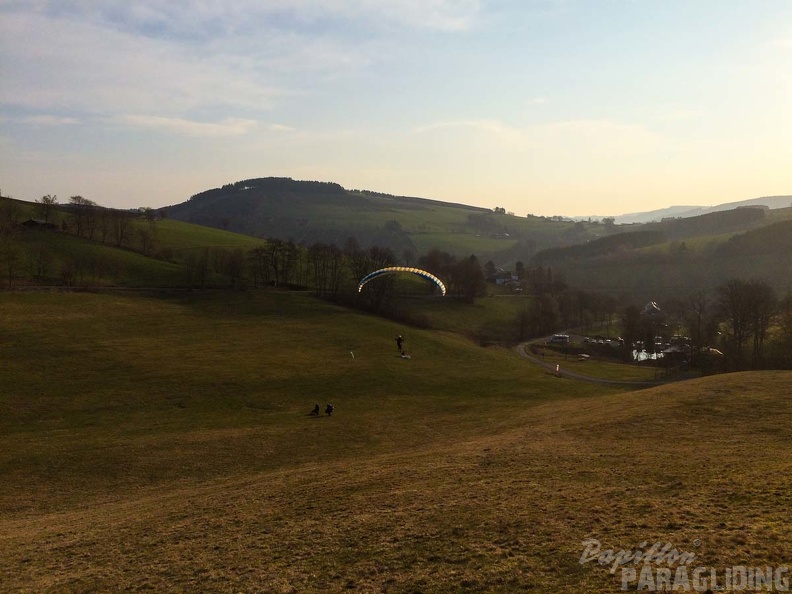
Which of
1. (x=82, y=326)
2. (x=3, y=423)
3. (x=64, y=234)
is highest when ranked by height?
(x=64, y=234)

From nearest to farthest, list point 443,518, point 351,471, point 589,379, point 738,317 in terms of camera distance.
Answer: point 443,518, point 351,471, point 589,379, point 738,317

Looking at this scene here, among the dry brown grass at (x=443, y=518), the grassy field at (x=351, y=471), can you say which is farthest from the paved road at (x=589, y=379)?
the dry brown grass at (x=443, y=518)

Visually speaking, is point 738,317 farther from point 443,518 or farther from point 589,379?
point 443,518

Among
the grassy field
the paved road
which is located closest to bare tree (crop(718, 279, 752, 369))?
the paved road

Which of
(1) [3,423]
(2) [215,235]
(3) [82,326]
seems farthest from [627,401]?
(2) [215,235]

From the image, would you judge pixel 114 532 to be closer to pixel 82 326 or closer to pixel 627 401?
pixel 627 401

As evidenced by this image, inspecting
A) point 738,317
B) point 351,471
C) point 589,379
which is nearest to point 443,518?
point 351,471

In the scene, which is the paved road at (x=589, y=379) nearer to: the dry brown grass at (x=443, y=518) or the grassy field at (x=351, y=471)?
the grassy field at (x=351, y=471)

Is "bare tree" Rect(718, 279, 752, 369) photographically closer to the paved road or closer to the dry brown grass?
the paved road
